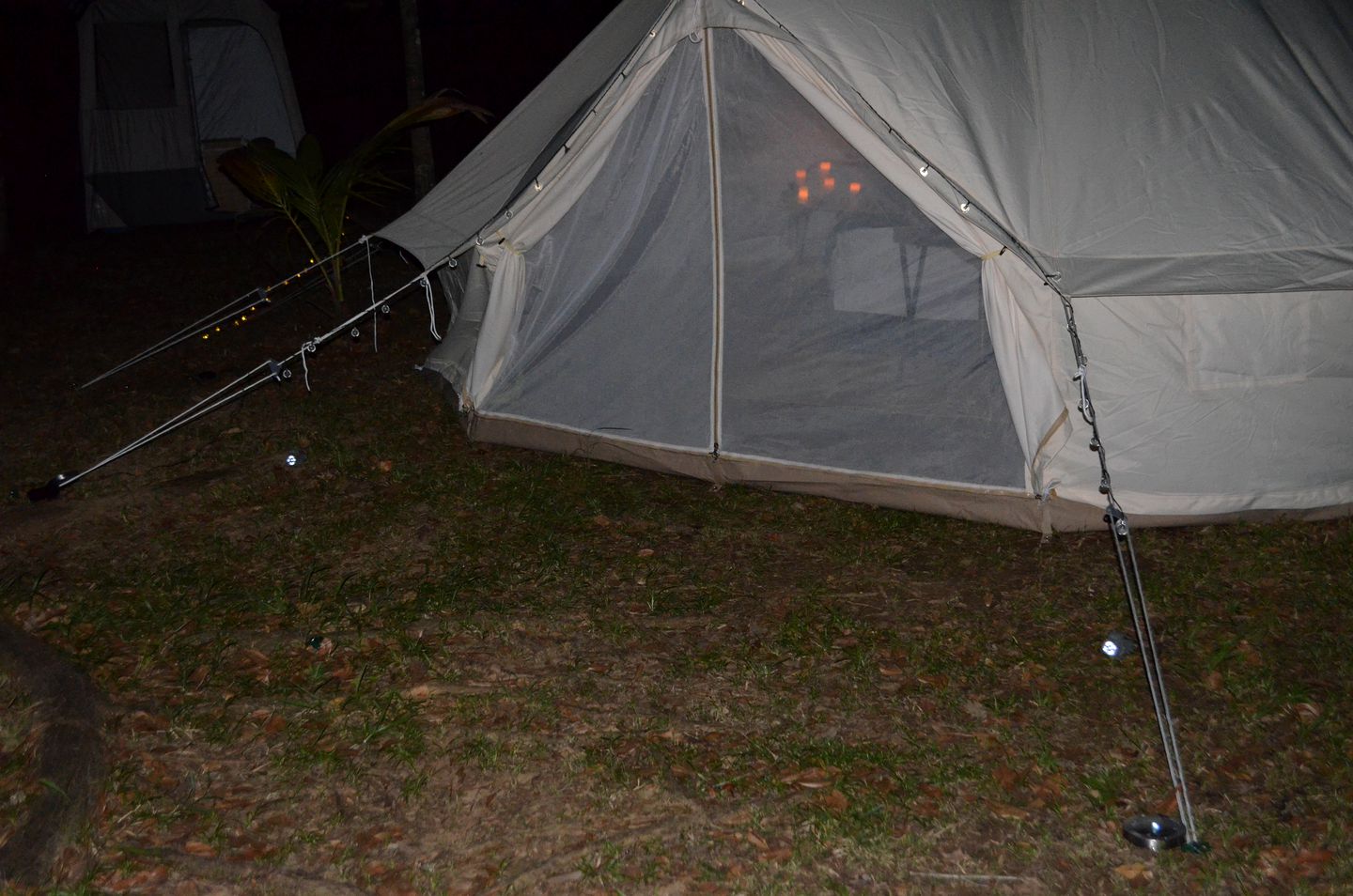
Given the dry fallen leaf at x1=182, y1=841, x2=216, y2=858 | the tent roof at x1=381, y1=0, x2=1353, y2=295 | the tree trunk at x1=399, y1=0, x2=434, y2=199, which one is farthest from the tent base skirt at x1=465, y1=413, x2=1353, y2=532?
the tree trunk at x1=399, y1=0, x2=434, y2=199

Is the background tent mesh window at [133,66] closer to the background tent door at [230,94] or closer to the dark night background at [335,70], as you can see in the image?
the background tent door at [230,94]

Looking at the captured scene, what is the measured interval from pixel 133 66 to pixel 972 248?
10.8 m

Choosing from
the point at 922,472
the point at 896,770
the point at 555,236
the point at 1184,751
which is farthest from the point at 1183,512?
the point at 555,236

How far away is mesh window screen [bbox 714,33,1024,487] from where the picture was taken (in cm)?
512

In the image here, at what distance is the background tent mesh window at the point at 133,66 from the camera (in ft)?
40.3

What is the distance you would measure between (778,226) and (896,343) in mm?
760

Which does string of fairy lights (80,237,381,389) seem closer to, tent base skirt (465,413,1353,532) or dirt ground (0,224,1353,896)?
dirt ground (0,224,1353,896)

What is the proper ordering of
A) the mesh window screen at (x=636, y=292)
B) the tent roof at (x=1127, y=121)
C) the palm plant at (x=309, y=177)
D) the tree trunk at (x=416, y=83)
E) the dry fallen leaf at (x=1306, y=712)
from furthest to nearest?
the tree trunk at (x=416, y=83) → the palm plant at (x=309, y=177) → the mesh window screen at (x=636, y=292) → the tent roof at (x=1127, y=121) → the dry fallen leaf at (x=1306, y=712)

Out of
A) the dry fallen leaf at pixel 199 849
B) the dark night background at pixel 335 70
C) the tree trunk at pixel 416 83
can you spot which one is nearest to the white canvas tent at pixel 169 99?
the dark night background at pixel 335 70

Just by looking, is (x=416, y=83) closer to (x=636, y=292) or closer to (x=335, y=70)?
(x=636, y=292)

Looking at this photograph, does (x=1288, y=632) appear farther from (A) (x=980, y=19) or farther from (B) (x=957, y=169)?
(A) (x=980, y=19)

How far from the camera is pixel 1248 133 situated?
4.83 meters

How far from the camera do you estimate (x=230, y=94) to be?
41.7ft

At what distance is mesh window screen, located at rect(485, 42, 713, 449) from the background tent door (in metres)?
8.25
